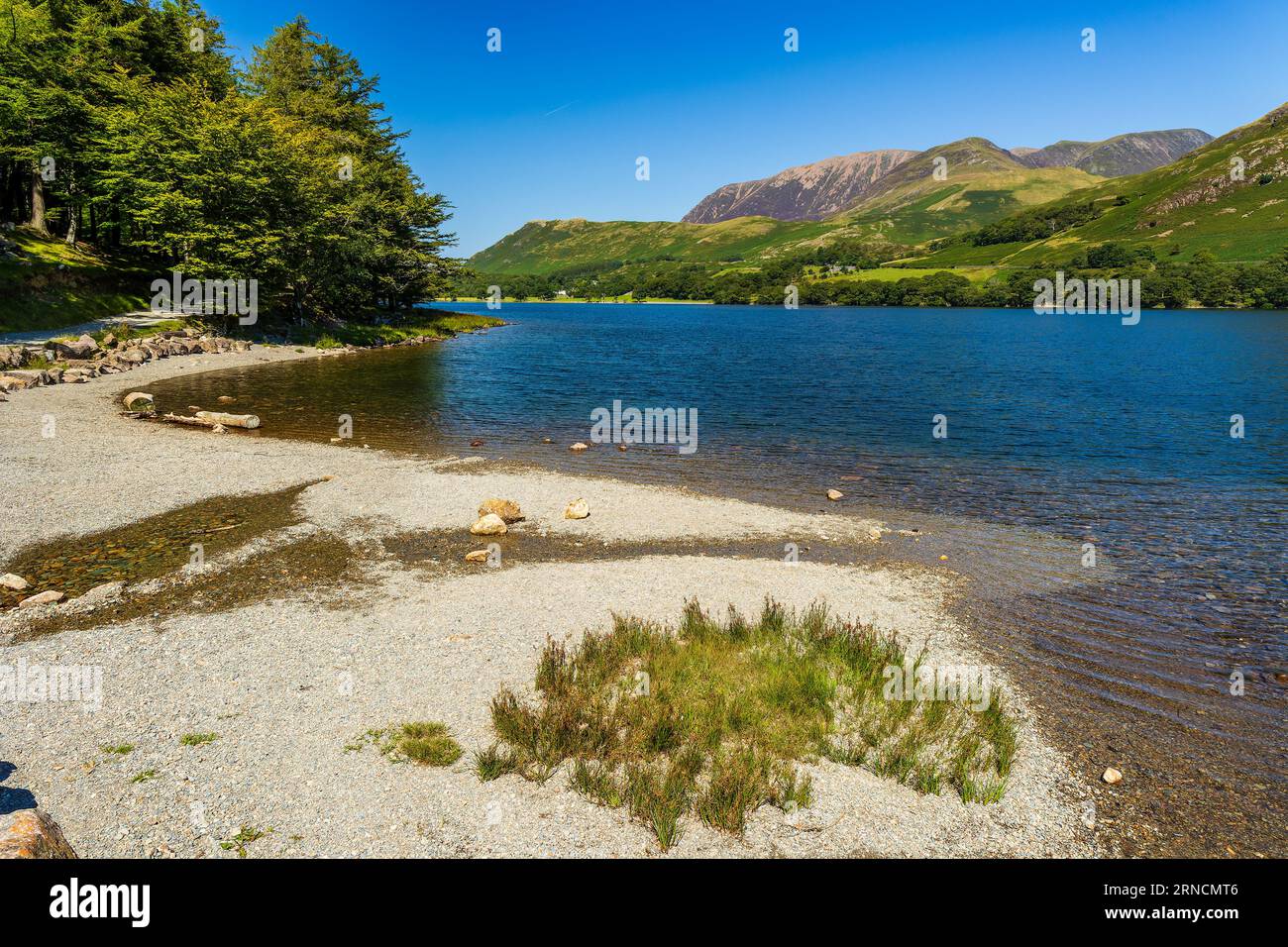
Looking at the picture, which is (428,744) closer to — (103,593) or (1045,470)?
(103,593)

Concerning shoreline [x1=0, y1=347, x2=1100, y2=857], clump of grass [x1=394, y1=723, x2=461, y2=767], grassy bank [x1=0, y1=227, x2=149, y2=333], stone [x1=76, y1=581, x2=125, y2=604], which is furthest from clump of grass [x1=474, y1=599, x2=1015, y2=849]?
grassy bank [x1=0, y1=227, x2=149, y2=333]

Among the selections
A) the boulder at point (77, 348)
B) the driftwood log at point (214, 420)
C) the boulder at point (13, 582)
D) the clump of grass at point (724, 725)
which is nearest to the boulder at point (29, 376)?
the boulder at point (77, 348)

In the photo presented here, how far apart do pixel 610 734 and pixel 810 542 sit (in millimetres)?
14472

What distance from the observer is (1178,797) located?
1147 cm

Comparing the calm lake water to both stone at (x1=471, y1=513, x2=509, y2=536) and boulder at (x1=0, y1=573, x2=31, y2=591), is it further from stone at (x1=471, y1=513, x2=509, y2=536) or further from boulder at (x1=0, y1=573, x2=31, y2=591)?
boulder at (x1=0, y1=573, x2=31, y2=591)

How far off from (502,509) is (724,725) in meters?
15.7

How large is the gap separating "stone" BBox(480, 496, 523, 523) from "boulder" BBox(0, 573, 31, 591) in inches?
545

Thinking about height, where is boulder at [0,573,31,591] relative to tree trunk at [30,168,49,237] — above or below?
below

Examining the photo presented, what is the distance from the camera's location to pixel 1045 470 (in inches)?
1369

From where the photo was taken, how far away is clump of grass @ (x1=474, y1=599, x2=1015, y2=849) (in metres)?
11.2

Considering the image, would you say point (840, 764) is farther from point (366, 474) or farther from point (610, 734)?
point (366, 474)
